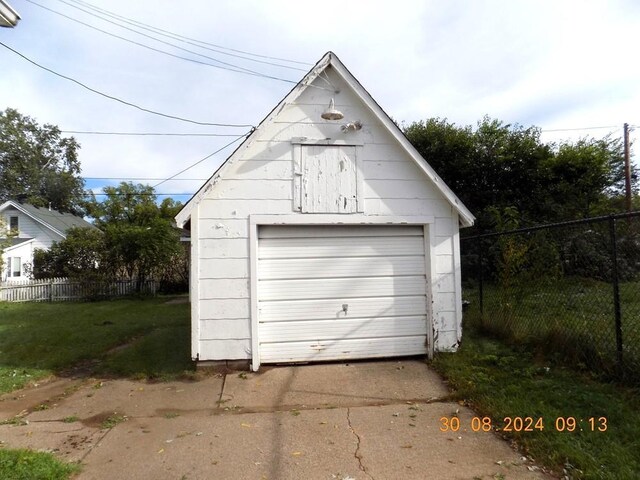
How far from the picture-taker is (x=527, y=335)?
644 centimetres

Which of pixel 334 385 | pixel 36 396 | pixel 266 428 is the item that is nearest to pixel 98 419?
pixel 36 396

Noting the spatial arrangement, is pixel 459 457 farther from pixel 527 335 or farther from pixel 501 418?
pixel 527 335

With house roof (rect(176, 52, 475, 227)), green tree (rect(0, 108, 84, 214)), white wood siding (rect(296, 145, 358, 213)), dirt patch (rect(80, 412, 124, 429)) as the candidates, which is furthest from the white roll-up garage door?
green tree (rect(0, 108, 84, 214))

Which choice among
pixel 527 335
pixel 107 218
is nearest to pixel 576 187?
pixel 527 335

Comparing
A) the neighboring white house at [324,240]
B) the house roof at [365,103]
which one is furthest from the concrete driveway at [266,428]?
the house roof at [365,103]

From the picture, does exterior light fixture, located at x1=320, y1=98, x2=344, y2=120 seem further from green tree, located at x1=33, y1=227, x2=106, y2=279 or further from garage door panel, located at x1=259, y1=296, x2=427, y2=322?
green tree, located at x1=33, y1=227, x2=106, y2=279

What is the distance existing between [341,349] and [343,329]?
1.00 ft

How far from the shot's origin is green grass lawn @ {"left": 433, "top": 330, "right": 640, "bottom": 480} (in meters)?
3.41

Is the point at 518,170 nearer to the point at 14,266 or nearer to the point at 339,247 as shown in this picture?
the point at 339,247

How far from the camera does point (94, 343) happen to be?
8.66 metres

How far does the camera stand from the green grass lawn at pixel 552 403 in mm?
3410

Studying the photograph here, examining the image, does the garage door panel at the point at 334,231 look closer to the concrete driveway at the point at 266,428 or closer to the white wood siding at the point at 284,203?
the white wood siding at the point at 284,203

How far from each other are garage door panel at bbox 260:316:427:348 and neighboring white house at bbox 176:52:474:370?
0.05 ft

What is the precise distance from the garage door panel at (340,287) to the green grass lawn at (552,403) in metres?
1.17
